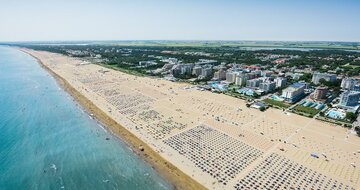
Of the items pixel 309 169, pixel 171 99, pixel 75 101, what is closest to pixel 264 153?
pixel 309 169

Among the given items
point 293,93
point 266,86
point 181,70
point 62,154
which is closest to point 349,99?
point 293,93

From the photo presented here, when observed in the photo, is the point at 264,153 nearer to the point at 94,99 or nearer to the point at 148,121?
the point at 148,121

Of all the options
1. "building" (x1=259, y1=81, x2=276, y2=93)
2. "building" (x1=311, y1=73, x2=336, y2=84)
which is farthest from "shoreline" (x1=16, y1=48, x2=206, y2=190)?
"building" (x1=311, y1=73, x2=336, y2=84)

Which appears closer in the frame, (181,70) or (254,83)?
(254,83)

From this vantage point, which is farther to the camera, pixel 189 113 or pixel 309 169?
pixel 189 113

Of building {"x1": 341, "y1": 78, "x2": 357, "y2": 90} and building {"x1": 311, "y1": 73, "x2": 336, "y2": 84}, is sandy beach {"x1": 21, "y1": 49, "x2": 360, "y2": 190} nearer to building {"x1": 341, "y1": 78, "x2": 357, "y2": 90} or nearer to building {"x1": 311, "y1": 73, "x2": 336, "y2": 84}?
building {"x1": 341, "y1": 78, "x2": 357, "y2": 90}

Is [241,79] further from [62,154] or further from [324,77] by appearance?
[62,154]
